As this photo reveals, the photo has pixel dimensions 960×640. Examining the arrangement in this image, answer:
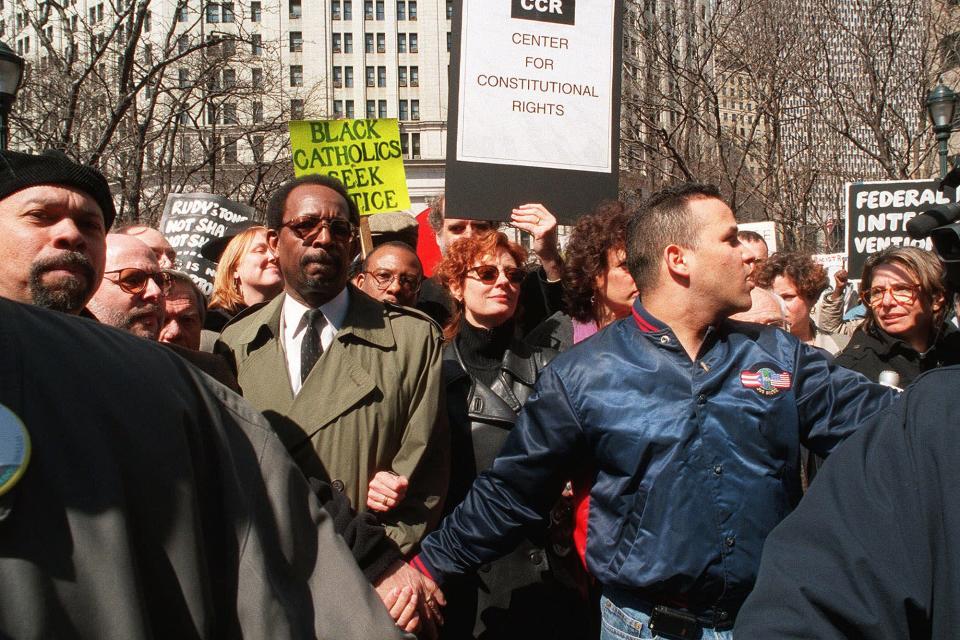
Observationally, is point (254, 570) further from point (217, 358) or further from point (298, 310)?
point (298, 310)

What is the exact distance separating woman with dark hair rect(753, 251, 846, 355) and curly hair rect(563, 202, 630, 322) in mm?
1782

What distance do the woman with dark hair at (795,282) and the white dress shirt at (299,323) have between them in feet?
9.57

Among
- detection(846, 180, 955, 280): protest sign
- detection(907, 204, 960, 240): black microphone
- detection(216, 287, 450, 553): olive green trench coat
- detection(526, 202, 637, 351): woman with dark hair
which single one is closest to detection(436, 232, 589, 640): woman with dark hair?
detection(526, 202, 637, 351): woman with dark hair

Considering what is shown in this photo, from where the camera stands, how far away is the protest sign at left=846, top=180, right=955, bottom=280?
846 centimetres

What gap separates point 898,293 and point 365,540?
3352mm

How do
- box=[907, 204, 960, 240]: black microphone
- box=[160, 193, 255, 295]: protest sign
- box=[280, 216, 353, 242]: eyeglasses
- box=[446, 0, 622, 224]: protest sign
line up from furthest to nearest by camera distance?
box=[160, 193, 255, 295]: protest sign
box=[446, 0, 622, 224]: protest sign
box=[280, 216, 353, 242]: eyeglasses
box=[907, 204, 960, 240]: black microphone

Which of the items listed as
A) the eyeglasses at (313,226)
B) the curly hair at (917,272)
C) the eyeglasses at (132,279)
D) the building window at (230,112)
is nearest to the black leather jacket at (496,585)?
the eyeglasses at (313,226)

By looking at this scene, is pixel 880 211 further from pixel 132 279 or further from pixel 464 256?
pixel 132 279

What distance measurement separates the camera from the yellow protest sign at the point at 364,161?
6.60 m

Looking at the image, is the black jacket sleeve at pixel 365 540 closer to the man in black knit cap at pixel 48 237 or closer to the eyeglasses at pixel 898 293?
the man in black knit cap at pixel 48 237

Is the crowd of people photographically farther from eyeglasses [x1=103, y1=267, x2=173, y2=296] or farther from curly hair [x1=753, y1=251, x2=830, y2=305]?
curly hair [x1=753, y1=251, x2=830, y2=305]

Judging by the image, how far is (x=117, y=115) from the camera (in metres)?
12.0

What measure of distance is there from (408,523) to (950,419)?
1.81m

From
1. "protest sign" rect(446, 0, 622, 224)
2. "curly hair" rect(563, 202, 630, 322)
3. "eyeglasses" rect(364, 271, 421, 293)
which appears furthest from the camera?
"eyeglasses" rect(364, 271, 421, 293)
